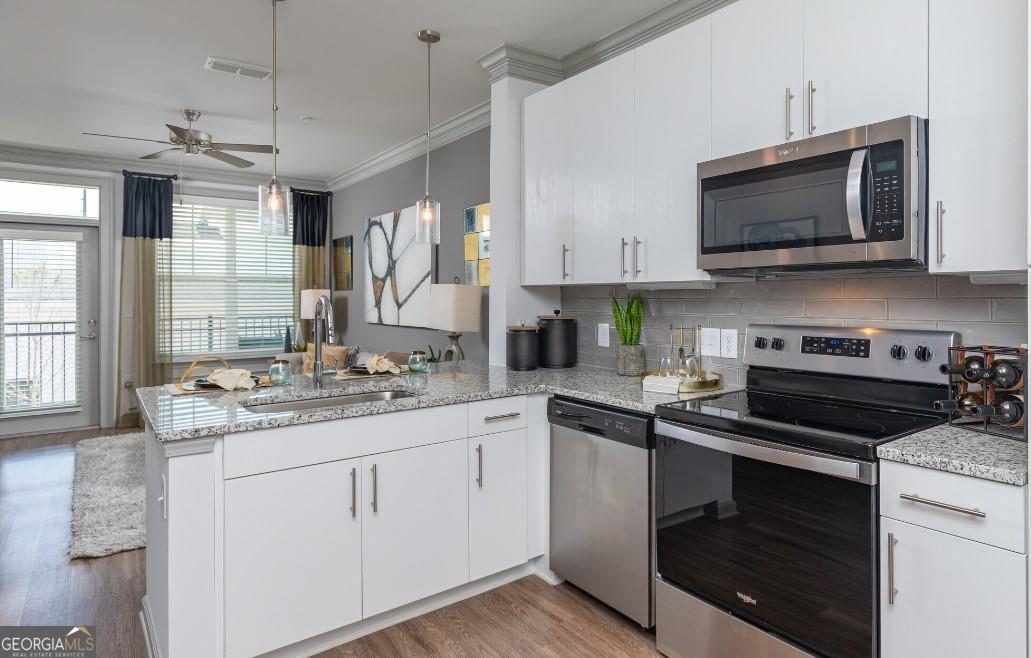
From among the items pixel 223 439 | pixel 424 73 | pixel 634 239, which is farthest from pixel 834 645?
pixel 424 73

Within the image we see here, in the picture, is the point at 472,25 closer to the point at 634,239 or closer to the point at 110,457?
the point at 634,239

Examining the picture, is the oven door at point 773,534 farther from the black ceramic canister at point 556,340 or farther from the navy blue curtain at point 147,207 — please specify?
the navy blue curtain at point 147,207

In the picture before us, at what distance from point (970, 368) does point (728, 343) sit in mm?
1010

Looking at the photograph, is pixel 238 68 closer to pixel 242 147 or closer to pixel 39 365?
pixel 242 147

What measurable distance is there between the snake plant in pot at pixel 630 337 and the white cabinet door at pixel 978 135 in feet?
4.32

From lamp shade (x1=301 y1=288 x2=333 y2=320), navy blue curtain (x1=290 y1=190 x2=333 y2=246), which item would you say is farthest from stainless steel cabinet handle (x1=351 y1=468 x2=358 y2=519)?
navy blue curtain (x1=290 y1=190 x2=333 y2=246)

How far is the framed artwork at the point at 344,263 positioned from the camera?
21.2 feet

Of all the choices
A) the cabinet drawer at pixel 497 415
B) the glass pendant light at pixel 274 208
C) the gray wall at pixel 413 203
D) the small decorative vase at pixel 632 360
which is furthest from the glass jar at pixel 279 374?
the gray wall at pixel 413 203

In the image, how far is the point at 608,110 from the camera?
2725 millimetres

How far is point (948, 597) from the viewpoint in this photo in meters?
1.43

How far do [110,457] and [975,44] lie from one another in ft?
18.3

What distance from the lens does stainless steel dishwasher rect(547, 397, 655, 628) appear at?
2.18 m

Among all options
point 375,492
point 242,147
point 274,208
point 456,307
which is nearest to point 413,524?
point 375,492

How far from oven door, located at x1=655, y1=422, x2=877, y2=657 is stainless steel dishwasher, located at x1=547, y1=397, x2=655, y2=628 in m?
0.09
